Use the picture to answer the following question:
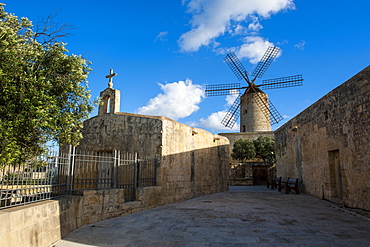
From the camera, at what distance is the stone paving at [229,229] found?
183 inches

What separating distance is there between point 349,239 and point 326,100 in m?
6.11

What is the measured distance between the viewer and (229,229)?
5496mm

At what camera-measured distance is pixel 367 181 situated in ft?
22.9

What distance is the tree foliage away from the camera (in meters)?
26.4

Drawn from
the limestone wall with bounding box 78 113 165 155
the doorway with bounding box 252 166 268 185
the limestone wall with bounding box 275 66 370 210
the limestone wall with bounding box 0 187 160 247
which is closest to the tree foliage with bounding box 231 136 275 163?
the doorway with bounding box 252 166 268 185

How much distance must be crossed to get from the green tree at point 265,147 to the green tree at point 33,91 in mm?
22146

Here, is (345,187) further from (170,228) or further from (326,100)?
(170,228)

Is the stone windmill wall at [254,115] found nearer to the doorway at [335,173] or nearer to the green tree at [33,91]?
the doorway at [335,173]

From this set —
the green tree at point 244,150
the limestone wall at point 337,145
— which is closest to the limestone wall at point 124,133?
the limestone wall at point 337,145

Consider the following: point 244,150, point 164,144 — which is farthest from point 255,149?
point 164,144

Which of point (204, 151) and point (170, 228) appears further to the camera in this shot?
point (204, 151)

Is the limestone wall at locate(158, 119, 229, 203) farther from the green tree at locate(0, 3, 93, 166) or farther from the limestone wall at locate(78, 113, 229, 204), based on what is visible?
the green tree at locate(0, 3, 93, 166)

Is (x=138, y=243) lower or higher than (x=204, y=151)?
lower

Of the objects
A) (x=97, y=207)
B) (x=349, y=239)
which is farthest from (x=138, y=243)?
(x=349, y=239)
